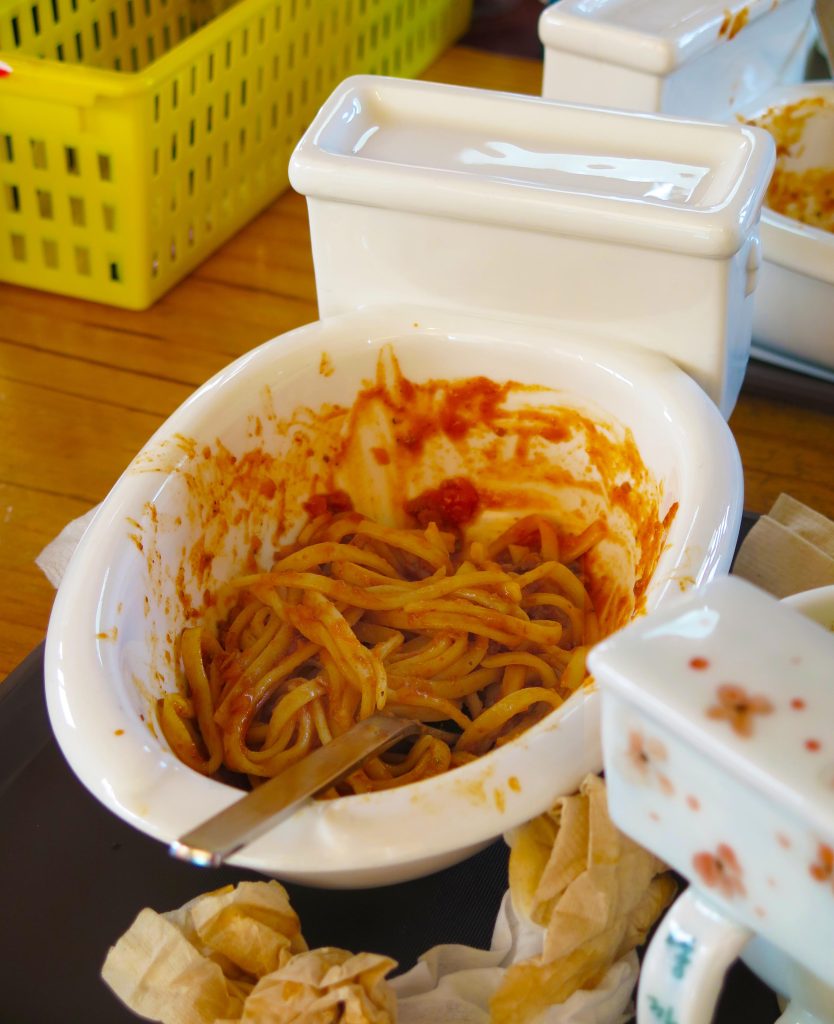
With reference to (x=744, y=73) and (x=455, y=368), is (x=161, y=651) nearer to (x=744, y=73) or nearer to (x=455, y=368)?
(x=455, y=368)

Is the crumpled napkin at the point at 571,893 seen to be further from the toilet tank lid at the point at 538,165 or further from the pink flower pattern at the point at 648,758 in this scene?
the toilet tank lid at the point at 538,165

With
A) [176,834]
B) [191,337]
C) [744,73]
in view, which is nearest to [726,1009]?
[176,834]

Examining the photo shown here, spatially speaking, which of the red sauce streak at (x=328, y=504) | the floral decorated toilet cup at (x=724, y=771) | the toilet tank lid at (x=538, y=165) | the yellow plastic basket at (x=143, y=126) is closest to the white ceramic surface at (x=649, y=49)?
the toilet tank lid at (x=538, y=165)

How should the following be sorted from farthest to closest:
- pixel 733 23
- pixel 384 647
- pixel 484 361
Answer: pixel 733 23
pixel 484 361
pixel 384 647

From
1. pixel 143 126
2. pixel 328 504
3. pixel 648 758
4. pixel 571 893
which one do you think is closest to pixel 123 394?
pixel 143 126

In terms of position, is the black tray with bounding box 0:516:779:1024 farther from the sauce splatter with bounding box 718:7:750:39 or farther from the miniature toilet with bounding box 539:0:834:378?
the sauce splatter with bounding box 718:7:750:39

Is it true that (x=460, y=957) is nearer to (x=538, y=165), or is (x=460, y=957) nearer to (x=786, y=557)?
(x=786, y=557)
